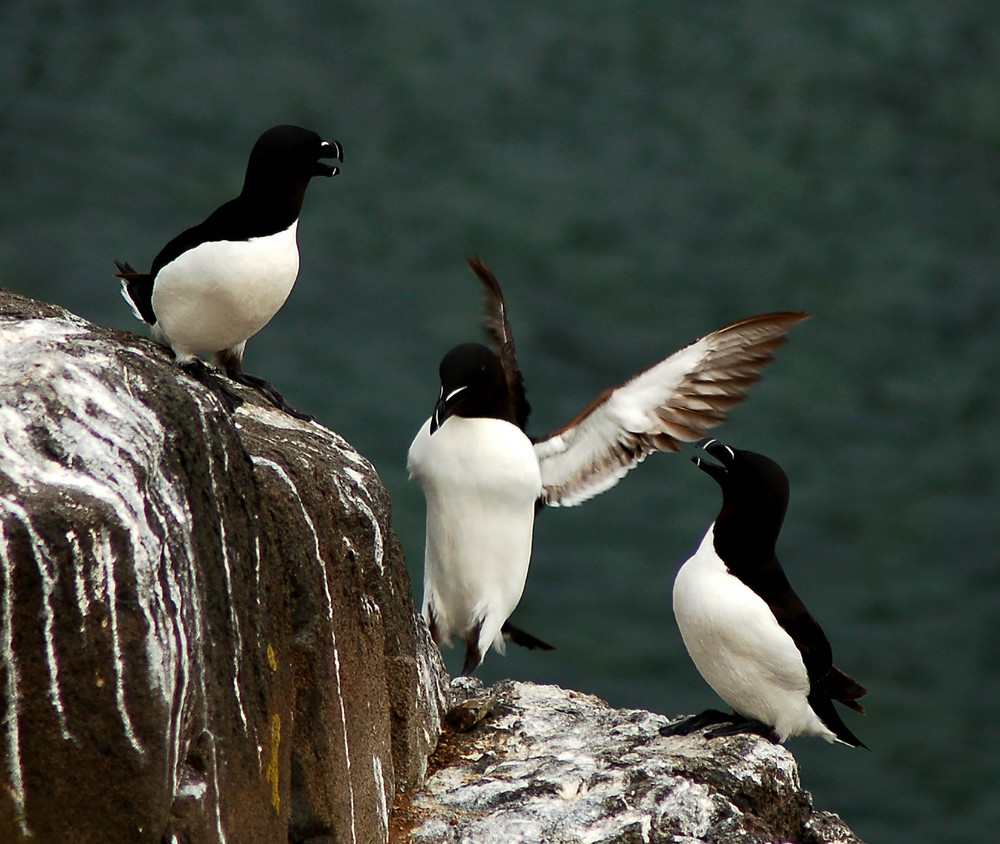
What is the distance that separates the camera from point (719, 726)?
5.45 metres

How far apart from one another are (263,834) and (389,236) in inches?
592

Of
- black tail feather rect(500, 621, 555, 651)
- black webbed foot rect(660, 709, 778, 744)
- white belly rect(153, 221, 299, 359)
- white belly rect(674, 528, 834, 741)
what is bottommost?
black tail feather rect(500, 621, 555, 651)

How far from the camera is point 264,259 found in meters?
5.18

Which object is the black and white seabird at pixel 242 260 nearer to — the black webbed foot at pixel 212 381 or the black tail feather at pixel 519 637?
the black webbed foot at pixel 212 381

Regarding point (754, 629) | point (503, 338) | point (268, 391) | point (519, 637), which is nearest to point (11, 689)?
point (268, 391)

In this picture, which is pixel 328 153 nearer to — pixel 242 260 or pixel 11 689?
pixel 242 260

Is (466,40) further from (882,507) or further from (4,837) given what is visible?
(4,837)

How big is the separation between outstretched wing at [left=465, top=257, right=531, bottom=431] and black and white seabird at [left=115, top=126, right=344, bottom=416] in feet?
5.81

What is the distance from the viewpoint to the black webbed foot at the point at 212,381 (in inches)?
194

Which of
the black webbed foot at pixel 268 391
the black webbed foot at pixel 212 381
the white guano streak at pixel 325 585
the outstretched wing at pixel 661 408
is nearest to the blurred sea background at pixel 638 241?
the outstretched wing at pixel 661 408

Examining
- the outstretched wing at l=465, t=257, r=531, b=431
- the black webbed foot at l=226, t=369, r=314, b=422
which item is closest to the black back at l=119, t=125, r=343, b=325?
the black webbed foot at l=226, t=369, r=314, b=422

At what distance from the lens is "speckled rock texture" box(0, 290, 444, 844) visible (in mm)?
3137

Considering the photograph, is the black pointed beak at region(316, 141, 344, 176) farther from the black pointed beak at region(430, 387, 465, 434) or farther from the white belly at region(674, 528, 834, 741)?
the white belly at region(674, 528, 834, 741)

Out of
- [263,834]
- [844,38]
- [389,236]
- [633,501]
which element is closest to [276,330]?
[389,236]
